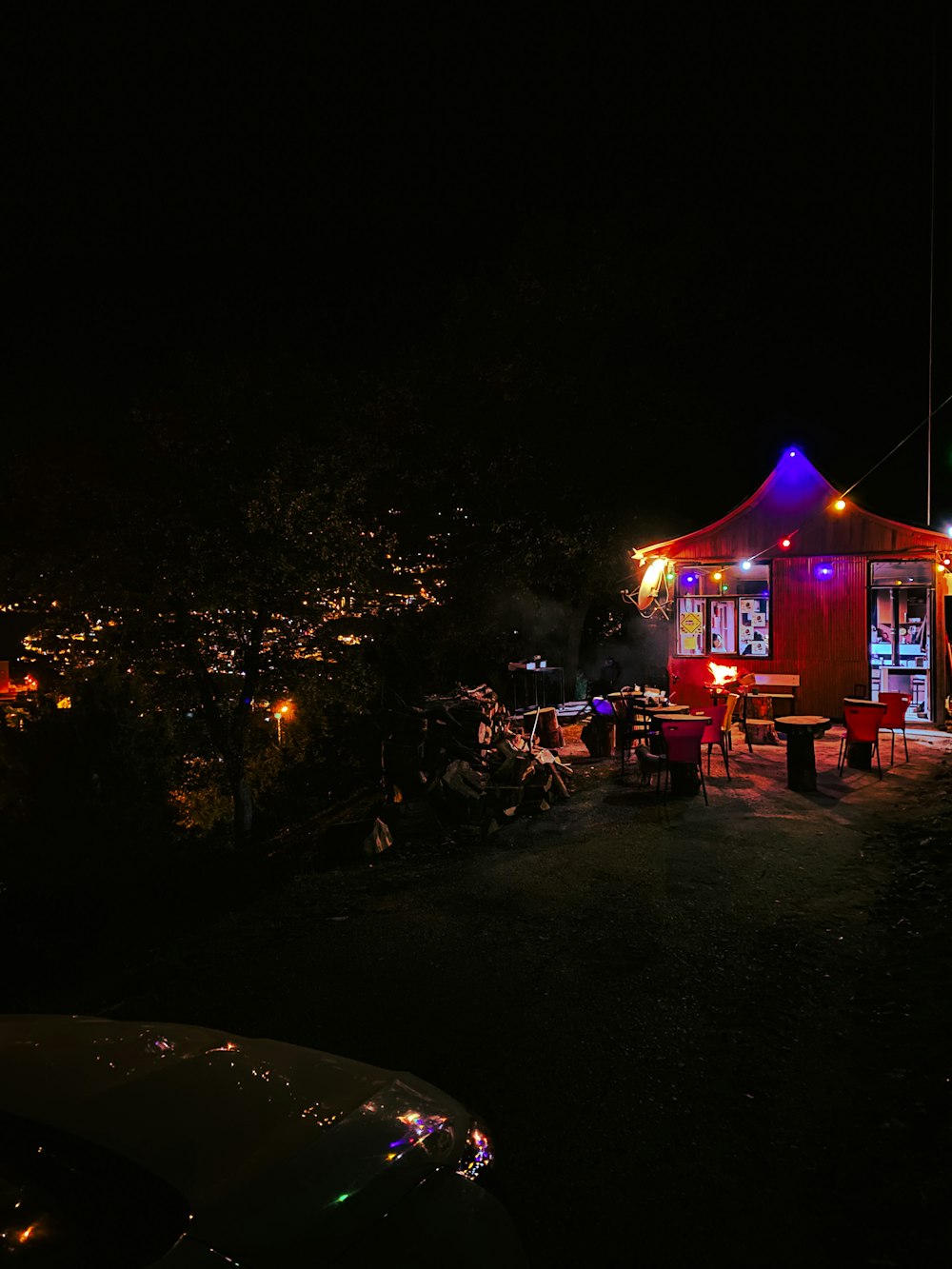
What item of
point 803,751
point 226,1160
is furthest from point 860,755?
point 226,1160

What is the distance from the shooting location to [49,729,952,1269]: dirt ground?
252 cm

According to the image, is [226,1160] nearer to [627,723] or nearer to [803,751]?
[803,751]

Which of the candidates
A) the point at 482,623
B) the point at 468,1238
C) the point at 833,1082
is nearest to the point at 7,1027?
the point at 468,1238

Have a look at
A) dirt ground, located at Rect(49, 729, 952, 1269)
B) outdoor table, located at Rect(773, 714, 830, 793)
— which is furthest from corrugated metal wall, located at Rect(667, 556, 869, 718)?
dirt ground, located at Rect(49, 729, 952, 1269)

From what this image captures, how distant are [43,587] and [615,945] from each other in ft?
27.4

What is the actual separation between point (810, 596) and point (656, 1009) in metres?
11.5

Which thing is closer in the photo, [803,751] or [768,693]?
[803,751]

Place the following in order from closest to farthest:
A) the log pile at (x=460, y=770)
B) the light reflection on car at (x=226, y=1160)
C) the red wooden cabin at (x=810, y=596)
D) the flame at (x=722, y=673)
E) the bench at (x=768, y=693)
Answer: the light reflection on car at (x=226, y=1160), the log pile at (x=460, y=770), the flame at (x=722, y=673), the red wooden cabin at (x=810, y=596), the bench at (x=768, y=693)

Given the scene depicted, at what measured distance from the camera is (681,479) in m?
21.5

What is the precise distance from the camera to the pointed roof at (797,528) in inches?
→ 508

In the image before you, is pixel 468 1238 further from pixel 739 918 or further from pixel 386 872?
pixel 386 872

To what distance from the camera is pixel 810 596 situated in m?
13.6

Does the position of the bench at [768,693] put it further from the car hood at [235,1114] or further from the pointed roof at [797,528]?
the car hood at [235,1114]

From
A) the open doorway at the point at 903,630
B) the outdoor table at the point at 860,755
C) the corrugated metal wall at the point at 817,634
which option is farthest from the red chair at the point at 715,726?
the open doorway at the point at 903,630
